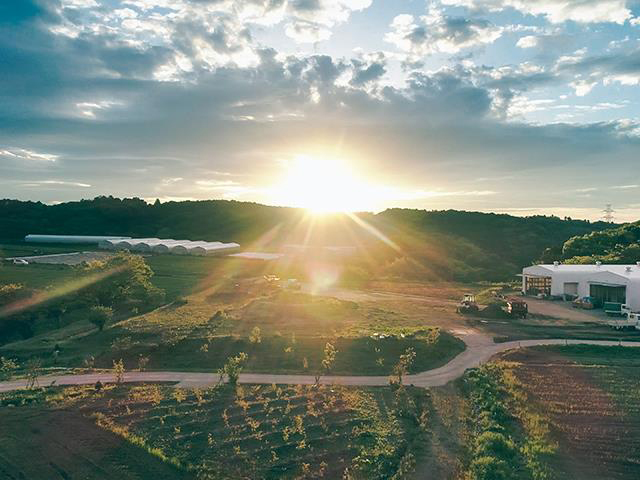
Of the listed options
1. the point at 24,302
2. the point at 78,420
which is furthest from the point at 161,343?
the point at 24,302

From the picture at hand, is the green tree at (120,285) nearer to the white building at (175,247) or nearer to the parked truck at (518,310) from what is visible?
the parked truck at (518,310)

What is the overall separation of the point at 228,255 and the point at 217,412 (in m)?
77.6

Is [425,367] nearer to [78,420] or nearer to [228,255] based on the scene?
[78,420]

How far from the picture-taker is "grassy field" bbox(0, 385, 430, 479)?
19.7 m

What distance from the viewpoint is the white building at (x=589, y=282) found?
50219mm

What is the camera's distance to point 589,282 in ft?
183

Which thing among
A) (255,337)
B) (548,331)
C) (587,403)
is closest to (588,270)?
(548,331)

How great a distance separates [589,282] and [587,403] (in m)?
33.9

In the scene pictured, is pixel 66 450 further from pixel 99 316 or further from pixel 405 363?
pixel 99 316

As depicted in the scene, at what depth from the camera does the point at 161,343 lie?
1421 inches

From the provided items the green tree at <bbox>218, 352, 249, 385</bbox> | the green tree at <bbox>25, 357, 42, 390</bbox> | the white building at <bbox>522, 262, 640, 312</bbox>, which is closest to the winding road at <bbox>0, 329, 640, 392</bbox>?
the green tree at <bbox>25, 357, 42, 390</bbox>

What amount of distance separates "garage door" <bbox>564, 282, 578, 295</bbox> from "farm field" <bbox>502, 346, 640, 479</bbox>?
72.8 ft

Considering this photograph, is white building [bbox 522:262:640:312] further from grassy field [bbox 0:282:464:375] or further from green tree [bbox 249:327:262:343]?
green tree [bbox 249:327:262:343]

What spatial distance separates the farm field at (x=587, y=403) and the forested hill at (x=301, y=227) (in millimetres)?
71608
